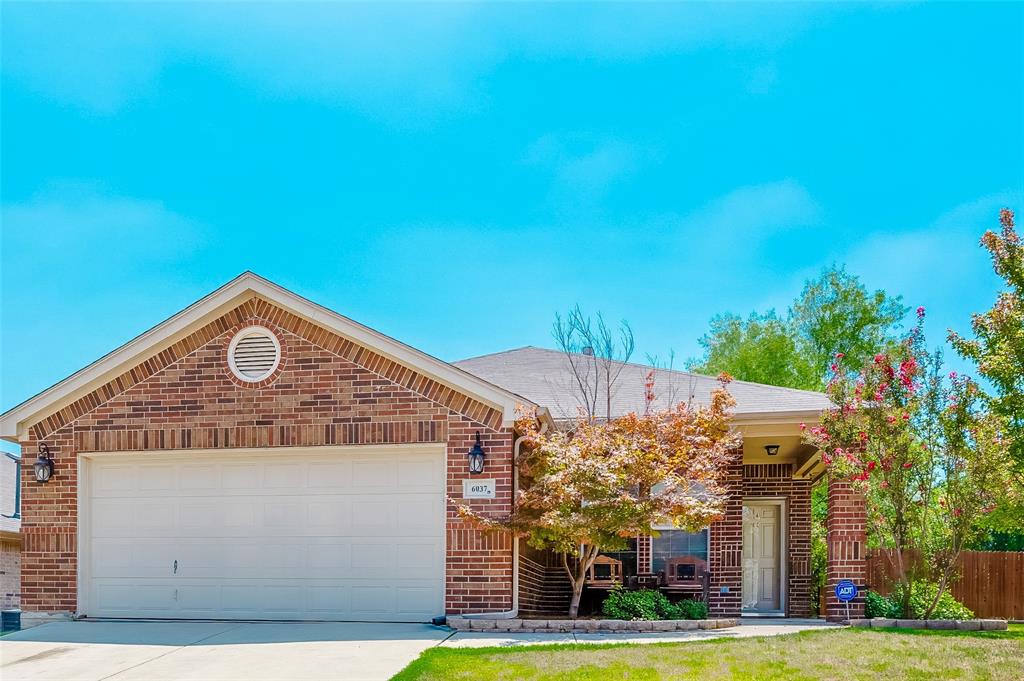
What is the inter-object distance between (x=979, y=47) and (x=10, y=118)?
16.1 meters

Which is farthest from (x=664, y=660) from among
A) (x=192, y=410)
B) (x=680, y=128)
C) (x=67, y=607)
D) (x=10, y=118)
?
(x=10, y=118)

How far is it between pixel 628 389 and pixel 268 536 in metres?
5.91

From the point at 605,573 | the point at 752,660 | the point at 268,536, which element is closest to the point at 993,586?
the point at 605,573

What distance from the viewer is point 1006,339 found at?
35.7ft

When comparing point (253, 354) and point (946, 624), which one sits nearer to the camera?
point (946, 624)

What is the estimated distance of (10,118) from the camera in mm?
16062

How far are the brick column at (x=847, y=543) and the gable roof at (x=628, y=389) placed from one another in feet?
4.00

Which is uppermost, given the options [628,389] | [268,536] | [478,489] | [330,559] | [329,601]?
[628,389]

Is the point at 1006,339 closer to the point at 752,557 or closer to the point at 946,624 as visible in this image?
the point at 946,624

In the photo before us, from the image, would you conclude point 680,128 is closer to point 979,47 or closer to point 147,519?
point 979,47

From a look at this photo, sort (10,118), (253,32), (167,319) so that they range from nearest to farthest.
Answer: (167,319), (253,32), (10,118)

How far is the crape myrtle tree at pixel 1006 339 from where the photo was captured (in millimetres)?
10578

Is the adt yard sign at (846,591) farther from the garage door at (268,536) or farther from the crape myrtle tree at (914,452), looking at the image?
the garage door at (268,536)

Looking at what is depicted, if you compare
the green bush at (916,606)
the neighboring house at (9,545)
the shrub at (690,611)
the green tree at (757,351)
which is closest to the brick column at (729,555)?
the shrub at (690,611)
